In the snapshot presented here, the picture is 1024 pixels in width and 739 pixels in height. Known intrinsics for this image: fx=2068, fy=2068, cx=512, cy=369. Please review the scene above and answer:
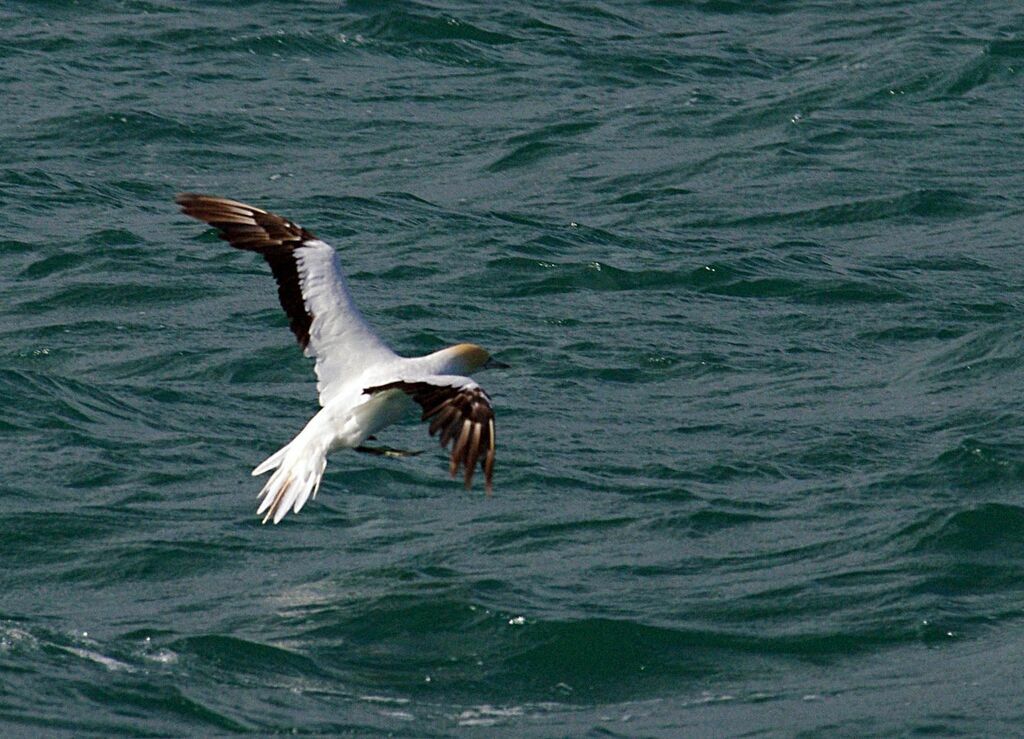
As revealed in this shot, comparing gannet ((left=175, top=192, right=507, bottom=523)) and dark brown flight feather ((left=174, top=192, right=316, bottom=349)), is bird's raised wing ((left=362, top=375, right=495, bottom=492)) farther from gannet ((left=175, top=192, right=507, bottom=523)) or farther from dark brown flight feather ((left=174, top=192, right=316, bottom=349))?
dark brown flight feather ((left=174, top=192, right=316, bottom=349))

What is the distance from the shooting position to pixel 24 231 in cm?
1773

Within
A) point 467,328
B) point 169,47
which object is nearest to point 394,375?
point 467,328

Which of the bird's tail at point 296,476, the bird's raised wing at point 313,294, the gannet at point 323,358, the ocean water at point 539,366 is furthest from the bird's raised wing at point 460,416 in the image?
the ocean water at point 539,366

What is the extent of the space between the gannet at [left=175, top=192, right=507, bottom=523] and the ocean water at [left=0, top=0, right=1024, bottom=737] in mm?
939

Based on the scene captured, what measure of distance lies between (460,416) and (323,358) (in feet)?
6.15

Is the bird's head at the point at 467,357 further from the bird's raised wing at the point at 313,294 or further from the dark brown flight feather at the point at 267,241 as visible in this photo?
the dark brown flight feather at the point at 267,241

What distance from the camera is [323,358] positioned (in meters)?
11.0

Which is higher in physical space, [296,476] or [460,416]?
[460,416]

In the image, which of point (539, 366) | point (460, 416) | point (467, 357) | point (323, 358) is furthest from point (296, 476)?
point (539, 366)

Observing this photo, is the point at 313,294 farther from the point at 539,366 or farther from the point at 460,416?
the point at 539,366

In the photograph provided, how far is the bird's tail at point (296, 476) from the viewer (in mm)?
10281

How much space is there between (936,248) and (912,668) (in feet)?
25.9

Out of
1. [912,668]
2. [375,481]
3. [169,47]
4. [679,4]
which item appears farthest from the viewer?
[679,4]

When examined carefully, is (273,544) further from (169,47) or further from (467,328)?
(169,47)
